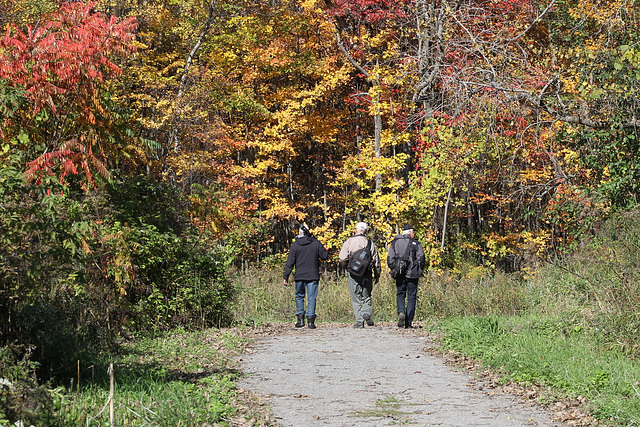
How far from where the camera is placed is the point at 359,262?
→ 14.6 meters

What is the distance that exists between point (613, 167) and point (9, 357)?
1028cm

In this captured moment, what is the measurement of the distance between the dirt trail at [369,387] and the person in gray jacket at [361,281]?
202cm

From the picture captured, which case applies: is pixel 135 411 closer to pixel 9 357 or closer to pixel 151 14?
pixel 9 357

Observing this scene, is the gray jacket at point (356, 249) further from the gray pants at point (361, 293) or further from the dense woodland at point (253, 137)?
the dense woodland at point (253, 137)

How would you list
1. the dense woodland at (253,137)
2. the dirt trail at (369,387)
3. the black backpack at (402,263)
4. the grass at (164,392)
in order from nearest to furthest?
1. the grass at (164,392)
2. the dirt trail at (369,387)
3. the dense woodland at (253,137)
4. the black backpack at (402,263)

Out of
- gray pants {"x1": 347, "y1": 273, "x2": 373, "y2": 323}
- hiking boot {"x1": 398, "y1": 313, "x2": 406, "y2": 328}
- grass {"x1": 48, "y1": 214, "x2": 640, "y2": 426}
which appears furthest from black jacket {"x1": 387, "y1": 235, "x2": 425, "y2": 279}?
grass {"x1": 48, "y1": 214, "x2": 640, "y2": 426}

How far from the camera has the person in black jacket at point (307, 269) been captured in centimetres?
1492

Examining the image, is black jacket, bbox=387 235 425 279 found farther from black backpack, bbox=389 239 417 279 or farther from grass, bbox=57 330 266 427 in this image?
grass, bbox=57 330 266 427

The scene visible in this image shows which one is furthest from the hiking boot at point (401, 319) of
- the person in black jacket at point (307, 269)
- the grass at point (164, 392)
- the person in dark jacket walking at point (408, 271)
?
the grass at point (164, 392)

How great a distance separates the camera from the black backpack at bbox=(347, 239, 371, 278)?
1457 cm

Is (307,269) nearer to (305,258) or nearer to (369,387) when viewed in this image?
(305,258)

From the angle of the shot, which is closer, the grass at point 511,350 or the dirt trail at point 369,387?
the grass at point 511,350

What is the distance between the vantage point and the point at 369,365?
10016 millimetres

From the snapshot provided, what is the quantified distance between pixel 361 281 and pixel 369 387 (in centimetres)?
632
